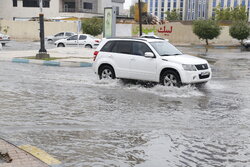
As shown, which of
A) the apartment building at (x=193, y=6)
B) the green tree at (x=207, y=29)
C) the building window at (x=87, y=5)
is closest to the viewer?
the green tree at (x=207, y=29)

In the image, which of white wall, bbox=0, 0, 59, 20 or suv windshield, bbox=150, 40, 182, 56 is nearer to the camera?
suv windshield, bbox=150, 40, 182, 56

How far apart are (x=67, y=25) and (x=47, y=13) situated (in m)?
25.6

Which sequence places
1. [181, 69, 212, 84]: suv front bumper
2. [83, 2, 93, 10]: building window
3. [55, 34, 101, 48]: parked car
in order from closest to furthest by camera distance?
[181, 69, 212, 84]: suv front bumper, [55, 34, 101, 48]: parked car, [83, 2, 93, 10]: building window

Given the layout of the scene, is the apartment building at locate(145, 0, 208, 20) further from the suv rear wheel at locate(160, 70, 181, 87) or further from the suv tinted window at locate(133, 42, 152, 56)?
the suv rear wheel at locate(160, 70, 181, 87)

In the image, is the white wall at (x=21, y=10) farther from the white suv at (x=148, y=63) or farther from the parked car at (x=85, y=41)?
the white suv at (x=148, y=63)

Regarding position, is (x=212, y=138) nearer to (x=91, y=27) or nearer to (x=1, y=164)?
(x=1, y=164)

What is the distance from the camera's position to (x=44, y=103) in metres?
9.47

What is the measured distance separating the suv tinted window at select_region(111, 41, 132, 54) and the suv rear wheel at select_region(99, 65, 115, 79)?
63 centimetres

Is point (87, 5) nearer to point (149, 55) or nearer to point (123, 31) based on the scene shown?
point (123, 31)

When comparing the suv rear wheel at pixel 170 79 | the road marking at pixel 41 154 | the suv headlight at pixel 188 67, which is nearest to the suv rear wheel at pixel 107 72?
the suv rear wheel at pixel 170 79

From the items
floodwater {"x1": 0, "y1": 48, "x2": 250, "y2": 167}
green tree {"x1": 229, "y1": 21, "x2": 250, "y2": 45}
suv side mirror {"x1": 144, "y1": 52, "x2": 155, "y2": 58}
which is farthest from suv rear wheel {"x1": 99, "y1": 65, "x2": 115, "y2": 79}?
green tree {"x1": 229, "y1": 21, "x2": 250, "y2": 45}

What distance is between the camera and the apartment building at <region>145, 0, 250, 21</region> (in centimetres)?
14050

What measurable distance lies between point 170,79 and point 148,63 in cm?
88

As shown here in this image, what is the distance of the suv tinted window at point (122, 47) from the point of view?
12.5 m
